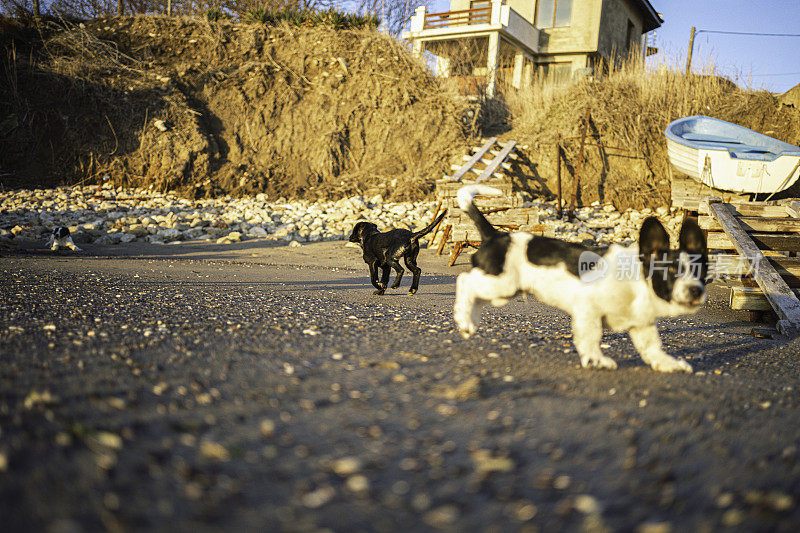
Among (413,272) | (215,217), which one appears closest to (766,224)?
(413,272)

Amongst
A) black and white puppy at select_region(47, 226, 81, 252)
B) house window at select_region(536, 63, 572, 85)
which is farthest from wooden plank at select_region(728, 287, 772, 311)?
house window at select_region(536, 63, 572, 85)

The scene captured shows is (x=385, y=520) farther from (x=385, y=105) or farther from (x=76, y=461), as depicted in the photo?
(x=385, y=105)

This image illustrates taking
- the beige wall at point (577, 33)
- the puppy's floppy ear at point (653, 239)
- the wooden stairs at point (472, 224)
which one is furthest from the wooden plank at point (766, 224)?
the beige wall at point (577, 33)

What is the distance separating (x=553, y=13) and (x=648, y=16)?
9.16 meters

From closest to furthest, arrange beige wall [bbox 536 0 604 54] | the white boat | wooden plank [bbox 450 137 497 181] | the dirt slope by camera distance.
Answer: the white boat, wooden plank [bbox 450 137 497 181], the dirt slope, beige wall [bbox 536 0 604 54]

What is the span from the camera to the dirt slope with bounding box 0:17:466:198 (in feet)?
57.3

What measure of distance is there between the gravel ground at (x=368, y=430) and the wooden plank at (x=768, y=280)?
1.15 m

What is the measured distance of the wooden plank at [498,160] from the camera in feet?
49.8

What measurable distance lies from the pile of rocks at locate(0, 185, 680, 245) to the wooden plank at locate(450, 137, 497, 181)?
Result: 1175 mm

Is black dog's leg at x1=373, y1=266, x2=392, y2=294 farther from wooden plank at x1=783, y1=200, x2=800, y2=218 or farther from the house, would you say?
the house

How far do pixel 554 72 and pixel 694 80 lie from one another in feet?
32.1

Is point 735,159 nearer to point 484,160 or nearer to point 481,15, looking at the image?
point 484,160

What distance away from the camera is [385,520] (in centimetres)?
150

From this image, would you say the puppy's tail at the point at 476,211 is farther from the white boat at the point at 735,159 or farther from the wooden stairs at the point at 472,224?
the white boat at the point at 735,159
